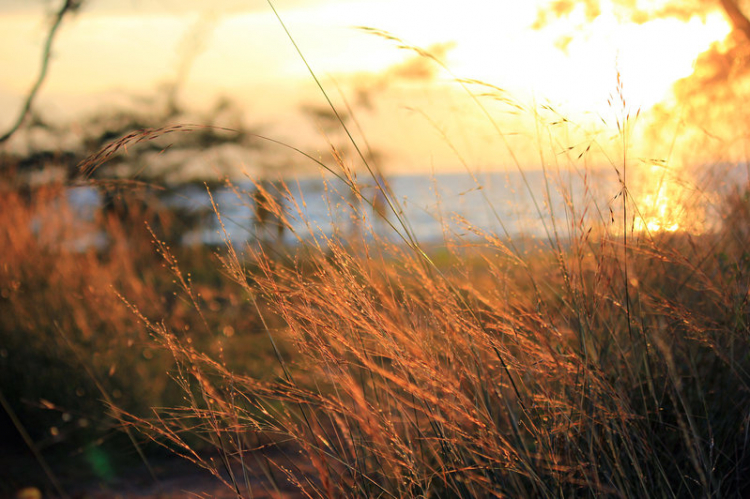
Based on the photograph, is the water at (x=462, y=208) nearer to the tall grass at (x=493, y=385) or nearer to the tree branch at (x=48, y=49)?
the tall grass at (x=493, y=385)

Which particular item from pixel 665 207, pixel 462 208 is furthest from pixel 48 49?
pixel 665 207

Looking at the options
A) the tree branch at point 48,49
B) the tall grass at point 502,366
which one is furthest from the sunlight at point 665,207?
Result: the tree branch at point 48,49

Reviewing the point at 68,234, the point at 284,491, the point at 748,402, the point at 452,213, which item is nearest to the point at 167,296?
the point at 68,234

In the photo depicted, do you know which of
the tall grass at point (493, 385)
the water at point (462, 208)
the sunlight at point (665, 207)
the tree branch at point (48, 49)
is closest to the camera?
the tall grass at point (493, 385)

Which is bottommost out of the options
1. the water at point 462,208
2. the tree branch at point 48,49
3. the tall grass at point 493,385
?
the tall grass at point 493,385

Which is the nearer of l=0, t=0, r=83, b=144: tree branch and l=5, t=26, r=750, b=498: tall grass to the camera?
l=5, t=26, r=750, b=498: tall grass

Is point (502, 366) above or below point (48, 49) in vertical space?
below

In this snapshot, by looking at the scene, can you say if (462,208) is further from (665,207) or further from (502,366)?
(502,366)

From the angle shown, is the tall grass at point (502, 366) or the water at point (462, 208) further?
the water at point (462, 208)

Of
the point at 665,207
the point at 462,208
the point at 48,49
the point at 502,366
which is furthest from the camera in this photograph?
the point at 48,49

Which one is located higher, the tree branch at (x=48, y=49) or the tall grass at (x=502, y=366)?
the tree branch at (x=48, y=49)

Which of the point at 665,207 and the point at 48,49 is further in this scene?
the point at 48,49

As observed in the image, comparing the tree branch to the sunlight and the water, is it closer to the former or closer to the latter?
the water

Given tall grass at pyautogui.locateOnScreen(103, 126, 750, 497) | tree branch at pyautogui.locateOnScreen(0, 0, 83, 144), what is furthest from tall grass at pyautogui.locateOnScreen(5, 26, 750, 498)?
tree branch at pyautogui.locateOnScreen(0, 0, 83, 144)
